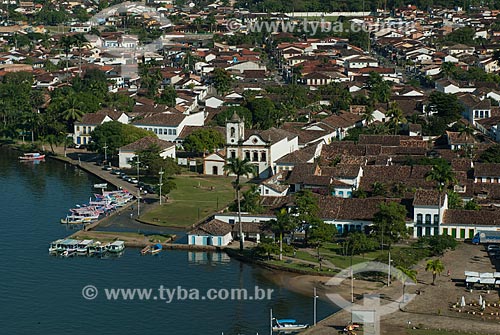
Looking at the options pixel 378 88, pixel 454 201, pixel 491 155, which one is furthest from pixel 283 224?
pixel 378 88

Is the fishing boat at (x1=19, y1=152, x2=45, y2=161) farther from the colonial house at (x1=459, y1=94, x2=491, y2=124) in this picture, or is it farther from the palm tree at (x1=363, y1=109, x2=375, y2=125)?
the colonial house at (x1=459, y1=94, x2=491, y2=124)

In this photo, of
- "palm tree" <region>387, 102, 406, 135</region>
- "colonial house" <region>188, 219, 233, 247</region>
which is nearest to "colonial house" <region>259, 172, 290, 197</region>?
"colonial house" <region>188, 219, 233, 247</region>

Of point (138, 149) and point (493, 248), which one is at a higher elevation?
point (138, 149)

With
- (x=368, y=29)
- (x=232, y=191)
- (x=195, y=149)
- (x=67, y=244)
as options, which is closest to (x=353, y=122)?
(x=195, y=149)

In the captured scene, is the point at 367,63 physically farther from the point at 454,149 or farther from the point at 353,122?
the point at 454,149

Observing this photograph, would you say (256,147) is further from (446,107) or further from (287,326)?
(287,326)

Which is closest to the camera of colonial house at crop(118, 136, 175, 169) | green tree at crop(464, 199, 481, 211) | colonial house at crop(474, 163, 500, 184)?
green tree at crop(464, 199, 481, 211)
